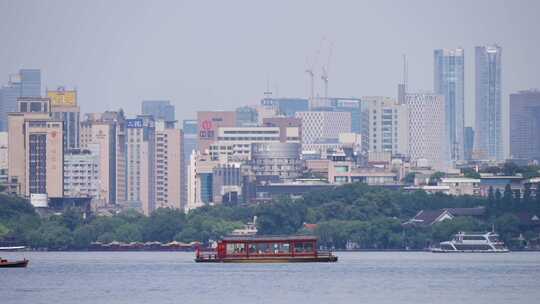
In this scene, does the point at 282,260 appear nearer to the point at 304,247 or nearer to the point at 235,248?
the point at 304,247

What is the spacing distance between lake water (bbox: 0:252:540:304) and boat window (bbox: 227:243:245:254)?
10.4 feet

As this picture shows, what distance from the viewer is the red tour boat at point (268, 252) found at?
16275 cm

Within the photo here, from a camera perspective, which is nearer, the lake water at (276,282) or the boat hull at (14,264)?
the lake water at (276,282)

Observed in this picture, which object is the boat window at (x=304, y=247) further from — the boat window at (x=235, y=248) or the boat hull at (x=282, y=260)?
the boat window at (x=235, y=248)

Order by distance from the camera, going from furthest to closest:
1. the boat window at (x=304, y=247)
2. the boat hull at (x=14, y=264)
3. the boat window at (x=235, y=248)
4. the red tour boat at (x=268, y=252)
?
the boat window at (x=235, y=248)
the boat window at (x=304, y=247)
the red tour boat at (x=268, y=252)
the boat hull at (x=14, y=264)

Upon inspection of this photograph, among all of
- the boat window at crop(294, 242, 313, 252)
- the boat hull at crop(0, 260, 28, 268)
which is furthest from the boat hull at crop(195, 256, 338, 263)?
the boat hull at crop(0, 260, 28, 268)

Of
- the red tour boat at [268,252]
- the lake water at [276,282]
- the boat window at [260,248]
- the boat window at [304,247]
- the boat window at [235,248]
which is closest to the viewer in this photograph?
the lake water at [276,282]

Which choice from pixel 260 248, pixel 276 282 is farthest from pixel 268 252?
pixel 276 282

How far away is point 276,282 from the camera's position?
134 meters

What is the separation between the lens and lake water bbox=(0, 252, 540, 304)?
11962 cm

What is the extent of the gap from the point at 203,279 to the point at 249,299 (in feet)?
64.0

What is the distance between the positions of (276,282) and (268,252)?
31005 mm

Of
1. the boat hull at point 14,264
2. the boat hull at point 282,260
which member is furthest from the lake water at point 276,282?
the boat hull at point 282,260

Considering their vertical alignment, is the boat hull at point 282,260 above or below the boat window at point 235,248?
below
